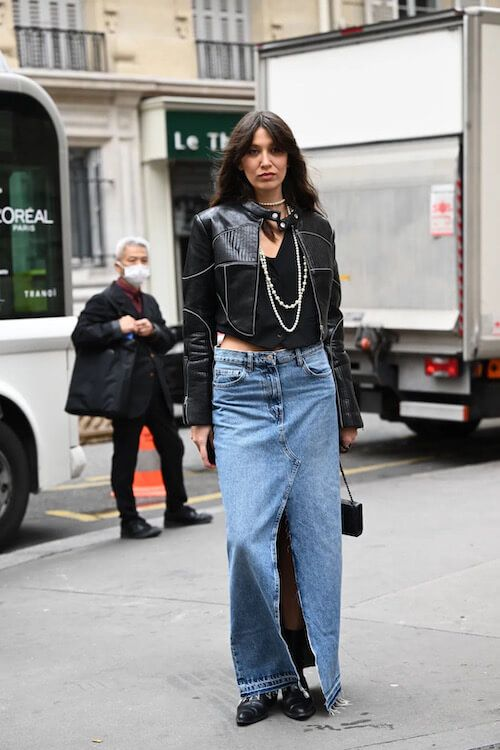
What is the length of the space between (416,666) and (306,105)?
7590 mm

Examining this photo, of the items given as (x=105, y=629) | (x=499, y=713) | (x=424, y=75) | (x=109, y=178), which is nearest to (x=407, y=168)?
(x=424, y=75)

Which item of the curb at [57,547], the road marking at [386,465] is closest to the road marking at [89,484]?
the road marking at [386,465]

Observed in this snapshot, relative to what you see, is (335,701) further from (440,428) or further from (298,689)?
(440,428)

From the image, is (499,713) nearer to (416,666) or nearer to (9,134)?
(416,666)

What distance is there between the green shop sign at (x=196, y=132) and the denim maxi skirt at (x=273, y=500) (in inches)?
760

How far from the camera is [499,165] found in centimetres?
1058

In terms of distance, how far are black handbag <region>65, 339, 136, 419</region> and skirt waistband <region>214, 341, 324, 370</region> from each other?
11.3 feet

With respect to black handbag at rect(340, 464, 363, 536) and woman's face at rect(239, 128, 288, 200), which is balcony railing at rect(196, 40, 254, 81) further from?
black handbag at rect(340, 464, 363, 536)

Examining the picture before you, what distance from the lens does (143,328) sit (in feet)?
26.3

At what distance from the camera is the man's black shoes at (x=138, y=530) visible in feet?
26.2

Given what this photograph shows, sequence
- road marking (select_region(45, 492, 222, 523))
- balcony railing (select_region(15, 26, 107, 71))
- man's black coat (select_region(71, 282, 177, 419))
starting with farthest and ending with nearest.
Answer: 1. balcony railing (select_region(15, 26, 107, 71))
2. road marking (select_region(45, 492, 222, 523))
3. man's black coat (select_region(71, 282, 177, 419))

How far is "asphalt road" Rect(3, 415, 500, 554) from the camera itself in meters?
9.22

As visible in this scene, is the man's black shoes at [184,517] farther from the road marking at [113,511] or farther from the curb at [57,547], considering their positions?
the road marking at [113,511]

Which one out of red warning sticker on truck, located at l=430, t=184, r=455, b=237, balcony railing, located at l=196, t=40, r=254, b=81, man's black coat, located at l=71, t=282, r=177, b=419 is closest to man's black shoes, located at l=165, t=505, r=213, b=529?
man's black coat, located at l=71, t=282, r=177, b=419
